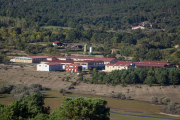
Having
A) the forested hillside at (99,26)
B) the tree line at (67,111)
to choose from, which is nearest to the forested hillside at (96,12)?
the forested hillside at (99,26)

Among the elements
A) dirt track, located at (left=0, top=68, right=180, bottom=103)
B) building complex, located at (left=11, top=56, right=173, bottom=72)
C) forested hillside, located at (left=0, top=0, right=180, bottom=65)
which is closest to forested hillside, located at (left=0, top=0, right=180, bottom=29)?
forested hillside, located at (left=0, top=0, right=180, bottom=65)

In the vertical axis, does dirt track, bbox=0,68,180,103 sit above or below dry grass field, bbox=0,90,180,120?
above

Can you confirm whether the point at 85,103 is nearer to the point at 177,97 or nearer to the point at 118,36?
the point at 177,97

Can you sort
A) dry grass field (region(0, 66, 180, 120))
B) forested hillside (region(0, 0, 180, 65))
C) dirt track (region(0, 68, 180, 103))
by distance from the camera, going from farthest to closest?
forested hillside (region(0, 0, 180, 65)), dirt track (region(0, 68, 180, 103)), dry grass field (region(0, 66, 180, 120))

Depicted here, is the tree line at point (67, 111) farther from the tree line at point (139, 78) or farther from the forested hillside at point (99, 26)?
the forested hillside at point (99, 26)

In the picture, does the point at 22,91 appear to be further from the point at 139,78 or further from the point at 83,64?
the point at 83,64

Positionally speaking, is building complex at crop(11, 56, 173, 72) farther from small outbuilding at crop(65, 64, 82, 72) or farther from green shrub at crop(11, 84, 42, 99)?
green shrub at crop(11, 84, 42, 99)

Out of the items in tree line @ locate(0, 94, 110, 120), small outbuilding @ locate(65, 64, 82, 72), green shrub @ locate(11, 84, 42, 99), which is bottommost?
tree line @ locate(0, 94, 110, 120)
